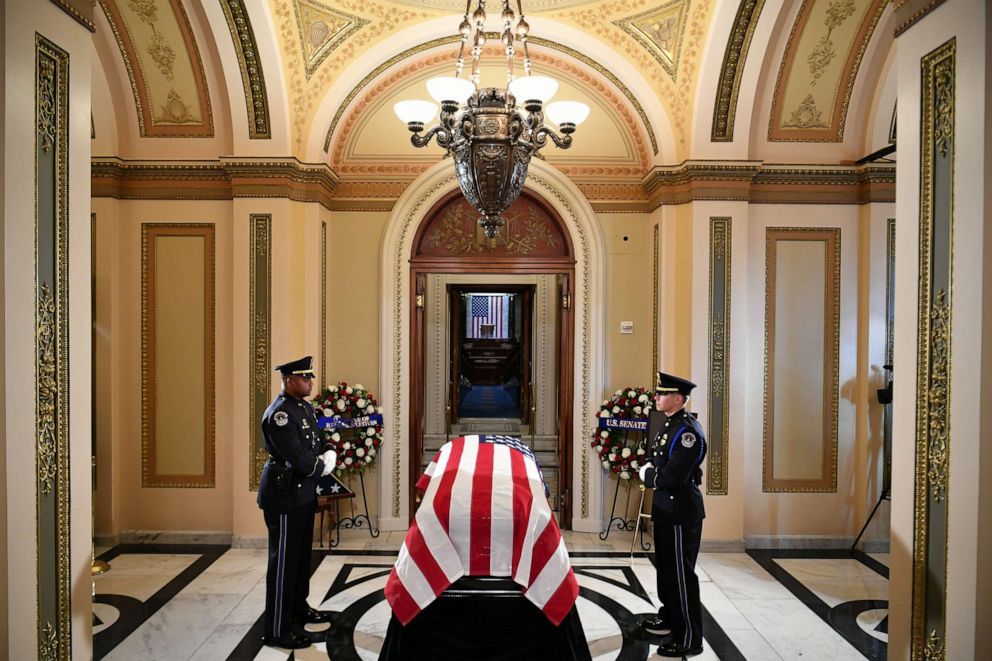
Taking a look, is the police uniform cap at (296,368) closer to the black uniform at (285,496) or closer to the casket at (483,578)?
the black uniform at (285,496)

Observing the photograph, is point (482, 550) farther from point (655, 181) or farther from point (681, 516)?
point (655, 181)

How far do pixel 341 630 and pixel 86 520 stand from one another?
2.03m

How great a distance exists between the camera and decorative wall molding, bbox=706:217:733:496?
5324mm

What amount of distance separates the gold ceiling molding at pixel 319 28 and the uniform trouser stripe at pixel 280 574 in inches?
152

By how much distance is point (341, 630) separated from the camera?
385cm

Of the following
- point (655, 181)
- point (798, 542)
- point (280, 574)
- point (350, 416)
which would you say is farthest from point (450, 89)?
point (798, 542)

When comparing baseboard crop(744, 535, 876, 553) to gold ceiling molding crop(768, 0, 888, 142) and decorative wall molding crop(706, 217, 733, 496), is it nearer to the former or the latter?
decorative wall molding crop(706, 217, 733, 496)

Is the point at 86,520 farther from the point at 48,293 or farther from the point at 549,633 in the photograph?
the point at 549,633

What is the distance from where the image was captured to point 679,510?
11.6 ft

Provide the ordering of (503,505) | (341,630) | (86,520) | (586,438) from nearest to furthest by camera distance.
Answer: (86,520)
(503,505)
(341,630)
(586,438)

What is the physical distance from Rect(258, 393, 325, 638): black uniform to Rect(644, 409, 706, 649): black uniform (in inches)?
81.6

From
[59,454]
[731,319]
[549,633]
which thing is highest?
[731,319]

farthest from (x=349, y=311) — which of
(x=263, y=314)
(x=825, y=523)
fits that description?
(x=825, y=523)

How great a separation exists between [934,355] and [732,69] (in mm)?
3659
